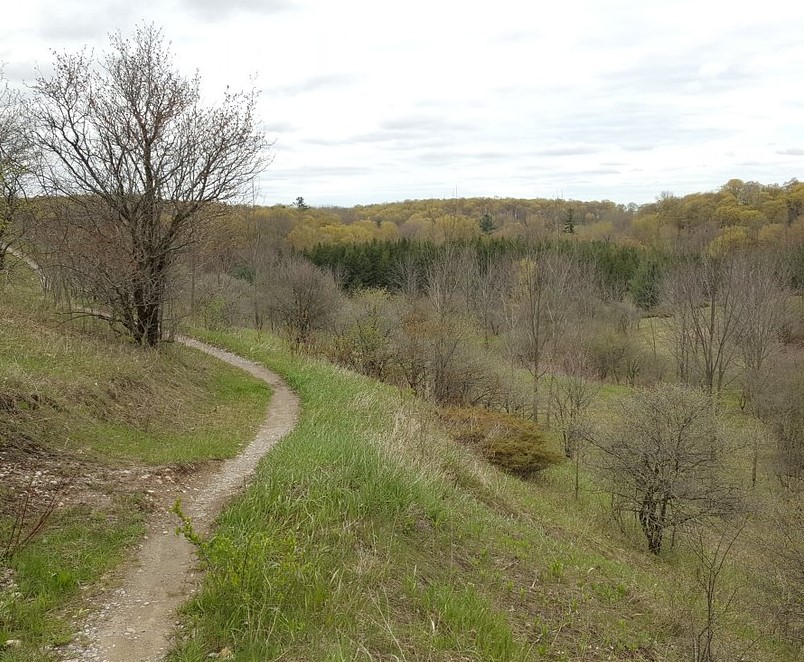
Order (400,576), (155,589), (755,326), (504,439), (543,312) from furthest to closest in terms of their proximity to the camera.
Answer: (543,312), (755,326), (504,439), (400,576), (155,589)

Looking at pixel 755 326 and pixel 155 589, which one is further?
pixel 755 326

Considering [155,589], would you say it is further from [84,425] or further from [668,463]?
[668,463]

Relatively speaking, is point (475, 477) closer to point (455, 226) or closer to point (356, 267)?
point (356, 267)

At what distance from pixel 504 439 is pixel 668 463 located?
4.46m

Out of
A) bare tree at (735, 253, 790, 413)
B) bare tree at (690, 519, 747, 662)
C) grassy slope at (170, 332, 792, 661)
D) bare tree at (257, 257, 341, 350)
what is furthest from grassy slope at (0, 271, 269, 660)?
bare tree at (735, 253, 790, 413)

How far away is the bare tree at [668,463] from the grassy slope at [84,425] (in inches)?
365

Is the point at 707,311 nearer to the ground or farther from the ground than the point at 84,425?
nearer to the ground

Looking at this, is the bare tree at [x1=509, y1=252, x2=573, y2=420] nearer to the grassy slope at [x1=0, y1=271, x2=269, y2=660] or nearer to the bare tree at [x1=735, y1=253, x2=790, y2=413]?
the bare tree at [x1=735, y1=253, x2=790, y2=413]

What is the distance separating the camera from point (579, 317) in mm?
40531

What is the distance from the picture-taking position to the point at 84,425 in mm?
7914

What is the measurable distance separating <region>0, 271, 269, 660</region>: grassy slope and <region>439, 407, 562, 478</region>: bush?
6313 mm

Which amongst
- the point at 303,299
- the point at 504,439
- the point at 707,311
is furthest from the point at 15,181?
the point at 707,311

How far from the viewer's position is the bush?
16.6 metres

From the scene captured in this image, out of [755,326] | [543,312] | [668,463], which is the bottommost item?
[668,463]
